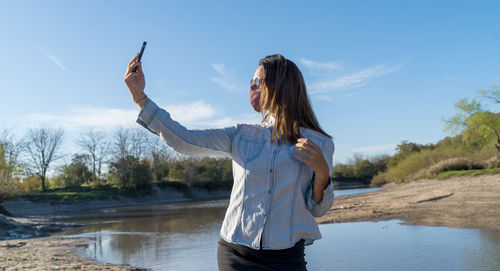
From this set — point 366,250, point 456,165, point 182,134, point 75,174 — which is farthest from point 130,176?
point 182,134

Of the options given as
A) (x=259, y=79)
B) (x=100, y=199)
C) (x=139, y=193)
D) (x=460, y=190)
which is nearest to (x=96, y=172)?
(x=139, y=193)

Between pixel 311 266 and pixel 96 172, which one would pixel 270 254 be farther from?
pixel 96 172

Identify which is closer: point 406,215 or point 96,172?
point 406,215

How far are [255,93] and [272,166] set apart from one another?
15.2 inches

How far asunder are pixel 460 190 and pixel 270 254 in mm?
14818

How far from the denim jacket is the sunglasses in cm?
24

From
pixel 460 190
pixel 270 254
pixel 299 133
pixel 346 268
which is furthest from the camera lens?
pixel 460 190

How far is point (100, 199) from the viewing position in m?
37.9

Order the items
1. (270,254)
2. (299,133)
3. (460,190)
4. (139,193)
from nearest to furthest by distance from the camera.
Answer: (270,254)
(299,133)
(460,190)
(139,193)

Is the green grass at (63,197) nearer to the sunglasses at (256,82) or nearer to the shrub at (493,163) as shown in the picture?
the shrub at (493,163)

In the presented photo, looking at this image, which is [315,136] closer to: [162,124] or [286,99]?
[286,99]

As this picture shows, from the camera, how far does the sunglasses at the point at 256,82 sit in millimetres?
1588

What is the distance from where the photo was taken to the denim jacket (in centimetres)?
138

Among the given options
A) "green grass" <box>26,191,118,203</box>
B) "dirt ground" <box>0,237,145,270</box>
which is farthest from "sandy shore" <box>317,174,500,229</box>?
"green grass" <box>26,191,118,203</box>
